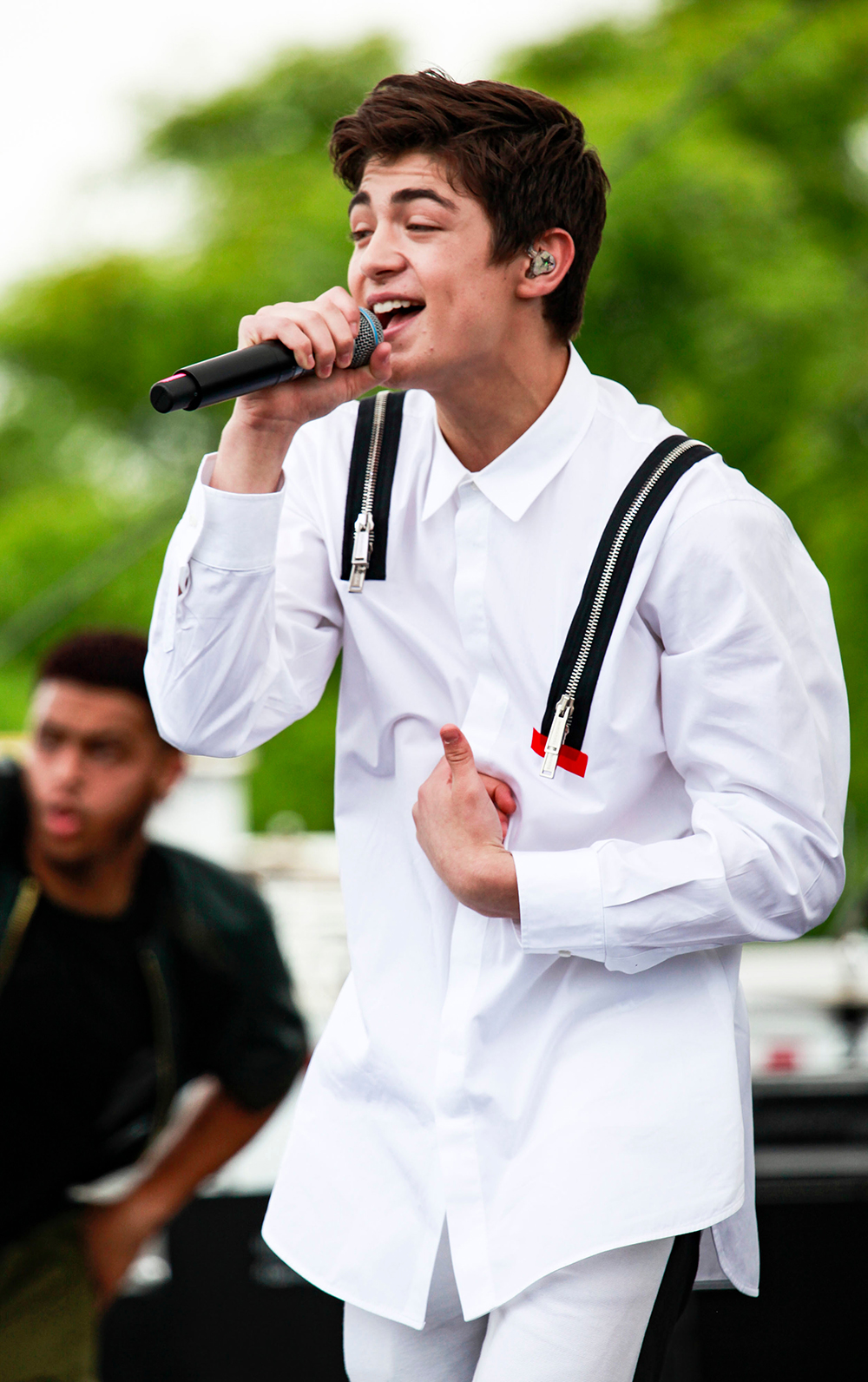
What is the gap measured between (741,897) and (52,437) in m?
9.60

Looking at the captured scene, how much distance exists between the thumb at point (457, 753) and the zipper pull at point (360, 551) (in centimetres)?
18

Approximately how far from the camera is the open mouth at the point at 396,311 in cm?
137

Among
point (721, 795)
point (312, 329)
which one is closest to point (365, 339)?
point (312, 329)

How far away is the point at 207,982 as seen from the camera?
271 centimetres

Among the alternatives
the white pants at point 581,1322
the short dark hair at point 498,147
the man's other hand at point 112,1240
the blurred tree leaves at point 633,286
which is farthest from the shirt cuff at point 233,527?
the blurred tree leaves at point 633,286

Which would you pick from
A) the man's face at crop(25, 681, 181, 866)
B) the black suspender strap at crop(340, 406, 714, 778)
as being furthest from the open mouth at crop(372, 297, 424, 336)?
the man's face at crop(25, 681, 181, 866)

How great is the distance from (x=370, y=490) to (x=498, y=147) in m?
0.33

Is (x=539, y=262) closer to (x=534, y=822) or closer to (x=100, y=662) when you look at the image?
(x=534, y=822)

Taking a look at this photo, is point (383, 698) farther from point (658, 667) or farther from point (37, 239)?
point (37, 239)

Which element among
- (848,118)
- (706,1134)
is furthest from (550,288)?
(848,118)

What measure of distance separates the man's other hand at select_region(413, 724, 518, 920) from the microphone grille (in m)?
0.32

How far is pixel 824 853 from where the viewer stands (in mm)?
1329

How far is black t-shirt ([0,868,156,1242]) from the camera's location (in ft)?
8.41

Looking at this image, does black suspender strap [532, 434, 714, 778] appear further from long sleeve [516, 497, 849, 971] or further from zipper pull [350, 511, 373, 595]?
zipper pull [350, 511, 373, 595]
